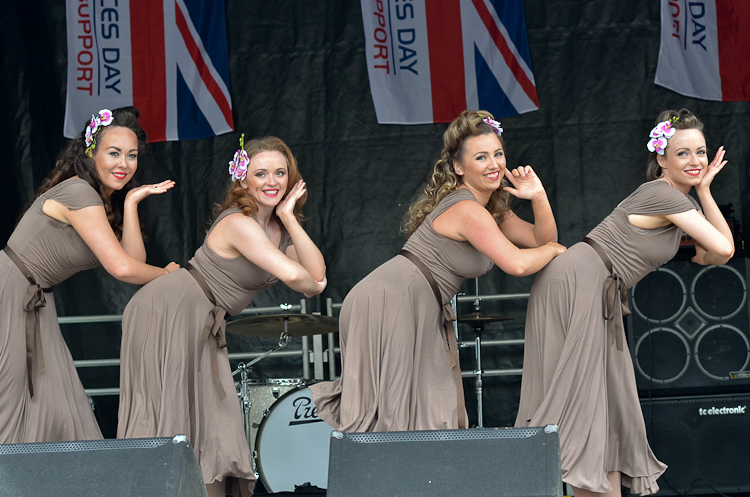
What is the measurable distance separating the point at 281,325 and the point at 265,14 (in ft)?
7.43

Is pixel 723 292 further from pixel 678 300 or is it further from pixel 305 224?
pixel 305 224

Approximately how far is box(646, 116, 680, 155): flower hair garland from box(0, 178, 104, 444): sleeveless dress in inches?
97.0

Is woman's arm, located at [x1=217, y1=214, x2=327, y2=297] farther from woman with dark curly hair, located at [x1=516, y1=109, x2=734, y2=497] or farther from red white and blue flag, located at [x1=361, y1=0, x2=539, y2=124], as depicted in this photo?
red white and blue flag, located at [x1=361, y1=0, x2=539, y2=124]

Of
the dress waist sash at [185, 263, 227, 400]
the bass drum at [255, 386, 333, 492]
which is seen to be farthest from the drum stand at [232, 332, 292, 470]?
the dress waist sash at [185, 263, 227, 400]

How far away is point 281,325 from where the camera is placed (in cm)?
509

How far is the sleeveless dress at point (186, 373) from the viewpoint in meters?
3.26

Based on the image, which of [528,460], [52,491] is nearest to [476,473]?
[528,460]

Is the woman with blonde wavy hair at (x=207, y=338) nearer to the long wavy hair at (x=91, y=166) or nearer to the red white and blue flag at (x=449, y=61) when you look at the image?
the long wavy hair at (x=91, y=166)

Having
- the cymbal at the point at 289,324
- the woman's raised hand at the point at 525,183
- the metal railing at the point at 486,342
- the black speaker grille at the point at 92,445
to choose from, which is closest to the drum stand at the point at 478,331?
the metal railing at the point at 486,342

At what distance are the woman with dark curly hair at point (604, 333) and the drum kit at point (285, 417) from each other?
5.20 ft

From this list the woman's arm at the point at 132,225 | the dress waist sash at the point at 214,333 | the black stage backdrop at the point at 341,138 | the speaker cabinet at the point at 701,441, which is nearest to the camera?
the dress waist sash at the point at 214,333

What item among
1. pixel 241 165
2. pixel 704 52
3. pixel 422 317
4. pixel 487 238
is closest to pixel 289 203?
pixel 241 165

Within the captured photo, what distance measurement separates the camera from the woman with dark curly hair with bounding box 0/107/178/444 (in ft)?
10.6

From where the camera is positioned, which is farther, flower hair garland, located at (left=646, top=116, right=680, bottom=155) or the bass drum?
the bass drum
